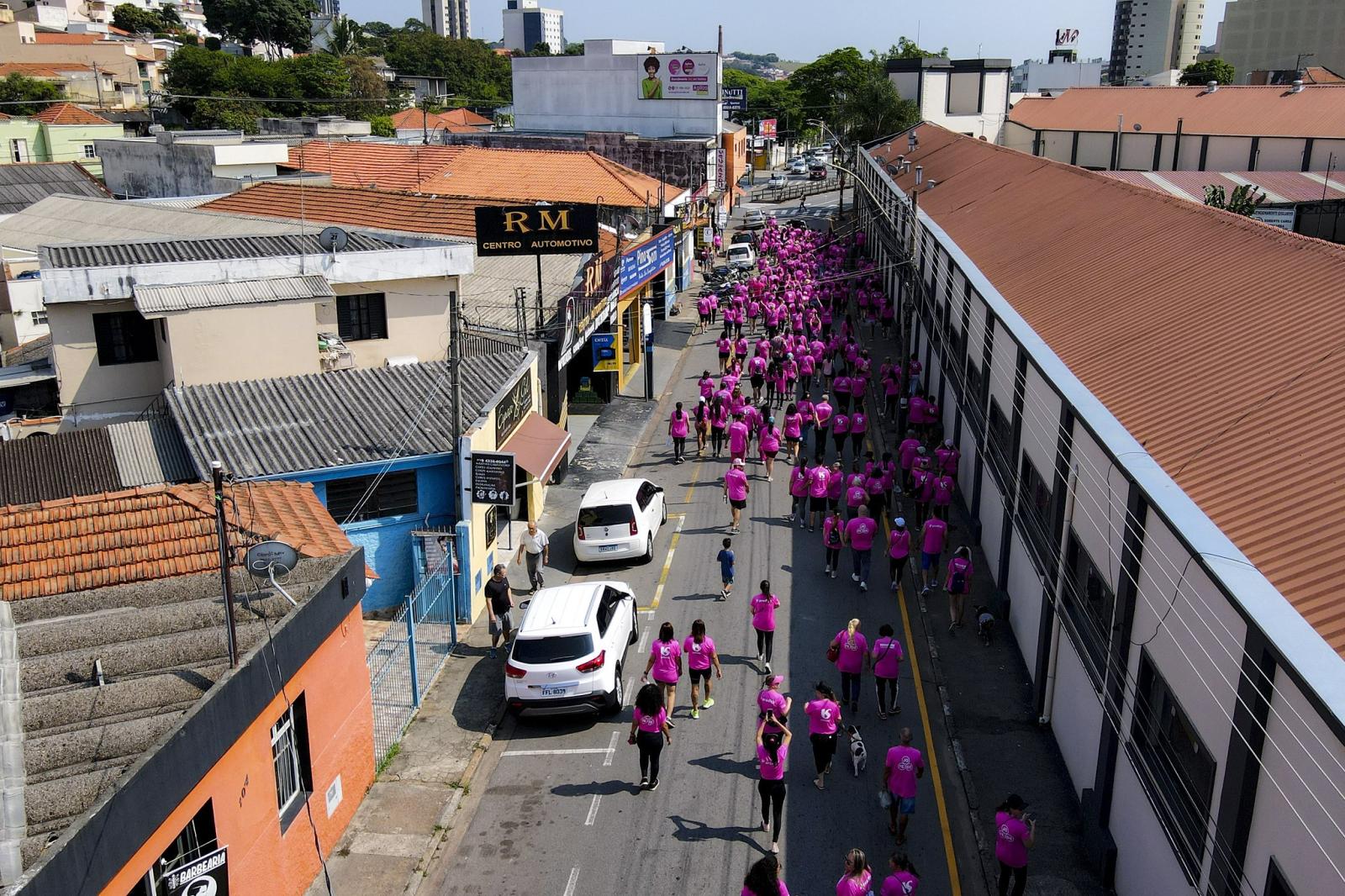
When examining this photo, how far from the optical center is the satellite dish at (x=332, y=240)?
75.2ft

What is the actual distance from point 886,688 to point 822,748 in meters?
2.15

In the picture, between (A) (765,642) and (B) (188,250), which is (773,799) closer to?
(A) (765,642)

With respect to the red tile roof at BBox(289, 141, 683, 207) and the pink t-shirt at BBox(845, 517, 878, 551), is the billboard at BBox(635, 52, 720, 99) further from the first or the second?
the pink t-shirt at BBox(845, 517, 878, 551)

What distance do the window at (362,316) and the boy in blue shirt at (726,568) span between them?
932 centimetres

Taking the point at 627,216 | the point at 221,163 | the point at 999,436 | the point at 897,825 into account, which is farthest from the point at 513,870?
the point at 221,163

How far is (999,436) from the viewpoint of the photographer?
18.9 m

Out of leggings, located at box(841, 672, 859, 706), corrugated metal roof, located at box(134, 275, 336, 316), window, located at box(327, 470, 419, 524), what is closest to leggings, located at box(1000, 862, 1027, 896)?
leggings, located at box(841, 672, 859, 706)

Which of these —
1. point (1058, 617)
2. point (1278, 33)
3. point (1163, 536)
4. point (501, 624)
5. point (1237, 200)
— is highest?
point (1278, 33)

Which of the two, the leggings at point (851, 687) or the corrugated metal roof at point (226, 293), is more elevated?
the corrugated metal roof at point (226, 293)

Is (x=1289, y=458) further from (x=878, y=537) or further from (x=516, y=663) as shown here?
(x=878, y=537)

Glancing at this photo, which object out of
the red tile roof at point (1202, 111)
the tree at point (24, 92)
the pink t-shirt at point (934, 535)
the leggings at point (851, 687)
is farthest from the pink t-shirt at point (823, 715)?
the tree at point (24, 92)

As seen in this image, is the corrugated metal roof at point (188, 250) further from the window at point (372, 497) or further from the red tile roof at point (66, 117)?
the red tile roof at point (66, 117)

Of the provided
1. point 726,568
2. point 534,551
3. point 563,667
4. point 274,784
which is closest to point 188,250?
point 534,551

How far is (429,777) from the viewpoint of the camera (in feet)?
43.4
